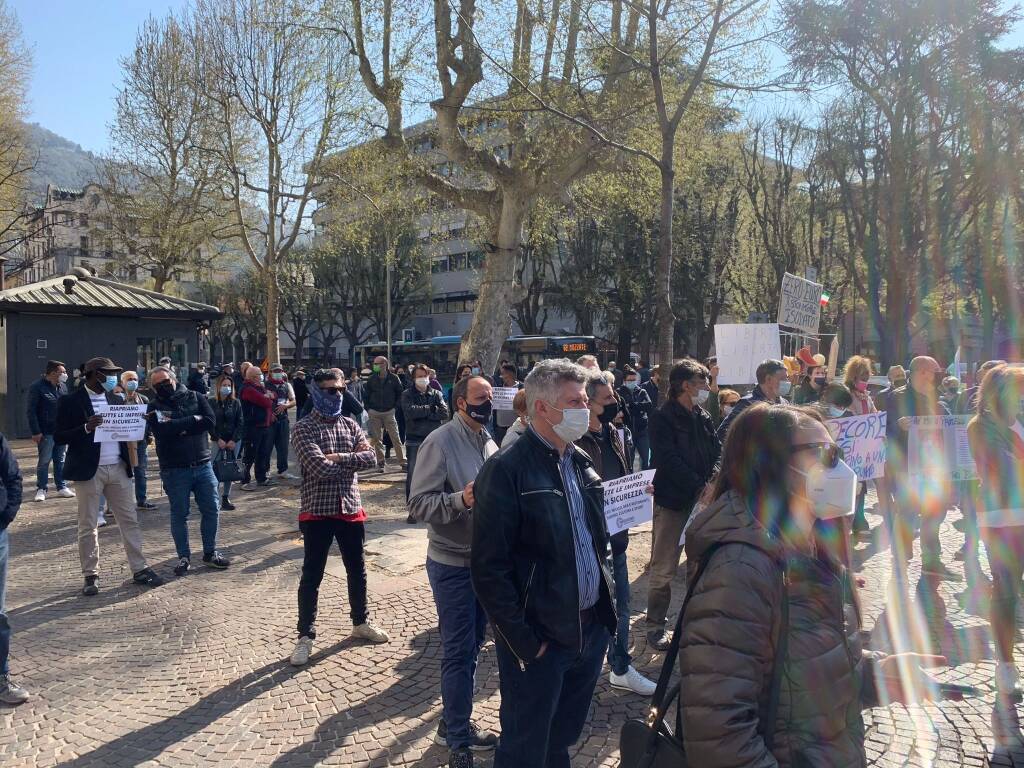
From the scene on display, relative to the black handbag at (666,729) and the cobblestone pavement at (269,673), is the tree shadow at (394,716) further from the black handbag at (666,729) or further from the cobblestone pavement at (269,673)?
the black handbag at (666,729)

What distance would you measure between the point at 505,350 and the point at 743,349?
67.5ft

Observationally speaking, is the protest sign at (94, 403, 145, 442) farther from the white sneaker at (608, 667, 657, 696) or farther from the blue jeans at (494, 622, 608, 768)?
the blue jeans at (494, 622, 608, 768)

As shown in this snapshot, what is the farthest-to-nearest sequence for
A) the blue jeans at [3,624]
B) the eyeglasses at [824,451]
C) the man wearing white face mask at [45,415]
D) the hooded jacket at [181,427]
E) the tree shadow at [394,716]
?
the man wearing white face mask at [45,415] → the hooded jacket at [181,427] → the blue jeans at [3,624] → the tree shadow at [394,716] → the eyeglasses at [824,451]

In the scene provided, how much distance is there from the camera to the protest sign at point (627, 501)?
13.2 feet

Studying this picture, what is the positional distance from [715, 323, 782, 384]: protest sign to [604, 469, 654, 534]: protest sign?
5.16 m

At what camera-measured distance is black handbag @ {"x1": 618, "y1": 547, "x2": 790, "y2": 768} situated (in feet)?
5.65

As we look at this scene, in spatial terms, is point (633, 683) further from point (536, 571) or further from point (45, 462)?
point (45, 462)

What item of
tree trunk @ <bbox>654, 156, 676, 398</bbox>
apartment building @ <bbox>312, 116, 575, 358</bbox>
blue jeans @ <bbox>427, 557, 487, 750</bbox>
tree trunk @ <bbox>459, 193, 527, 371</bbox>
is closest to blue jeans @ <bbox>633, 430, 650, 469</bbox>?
tree trunk @ <bbox>654, 156, 676, 398</bbox>

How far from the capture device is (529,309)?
37688 mm

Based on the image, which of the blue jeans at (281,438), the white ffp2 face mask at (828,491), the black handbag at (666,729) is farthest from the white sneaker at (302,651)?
the blue jeans at (281,438)

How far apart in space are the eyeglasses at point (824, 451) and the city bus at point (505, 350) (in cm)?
2347

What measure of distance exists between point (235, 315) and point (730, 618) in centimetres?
5354

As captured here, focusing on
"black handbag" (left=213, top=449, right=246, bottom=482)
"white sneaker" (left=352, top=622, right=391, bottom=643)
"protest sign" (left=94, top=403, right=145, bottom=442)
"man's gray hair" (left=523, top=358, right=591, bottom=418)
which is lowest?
"white sneaker" (left=352, top=622, right=391, bottom=643)

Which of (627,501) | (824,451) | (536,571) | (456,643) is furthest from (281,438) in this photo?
(824,451)
